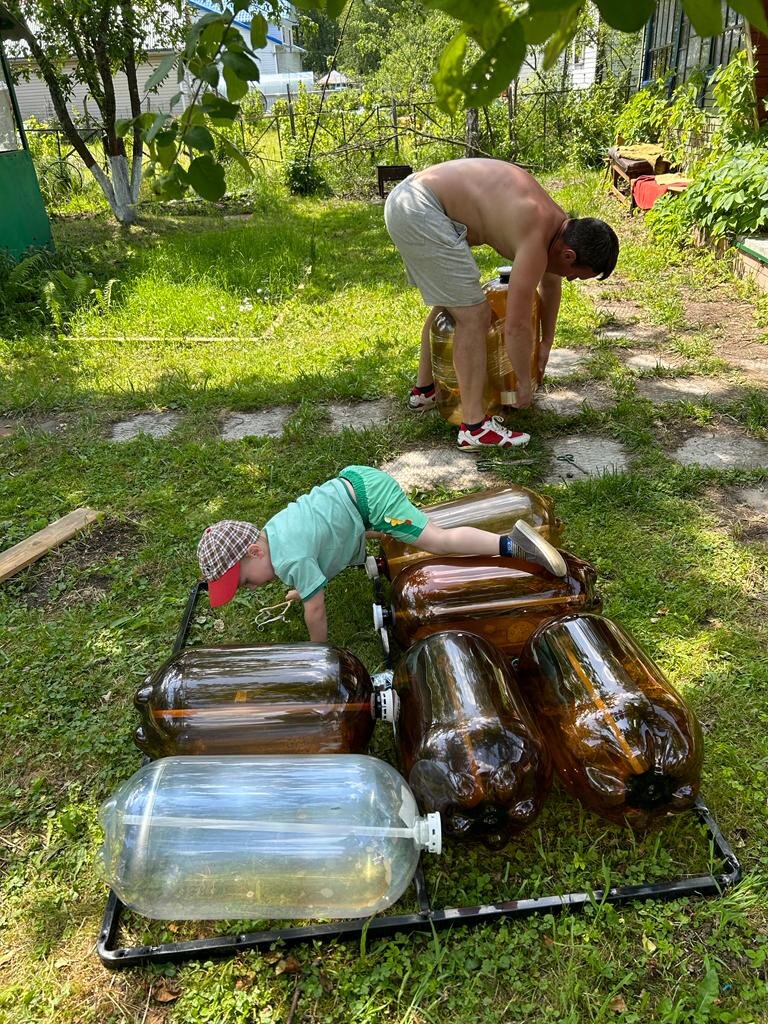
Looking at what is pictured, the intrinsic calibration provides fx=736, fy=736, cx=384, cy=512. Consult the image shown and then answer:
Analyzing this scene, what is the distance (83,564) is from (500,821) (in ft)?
7.48

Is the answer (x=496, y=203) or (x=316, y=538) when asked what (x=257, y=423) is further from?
(x=316, y=538)

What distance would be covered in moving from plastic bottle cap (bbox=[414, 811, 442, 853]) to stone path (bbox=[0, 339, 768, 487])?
6.96 feet

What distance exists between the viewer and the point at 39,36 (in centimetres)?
988

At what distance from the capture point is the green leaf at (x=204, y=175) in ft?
4.23

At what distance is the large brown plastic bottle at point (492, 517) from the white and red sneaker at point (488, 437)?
108 cm

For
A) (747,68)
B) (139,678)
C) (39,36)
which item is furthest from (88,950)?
(39,36)

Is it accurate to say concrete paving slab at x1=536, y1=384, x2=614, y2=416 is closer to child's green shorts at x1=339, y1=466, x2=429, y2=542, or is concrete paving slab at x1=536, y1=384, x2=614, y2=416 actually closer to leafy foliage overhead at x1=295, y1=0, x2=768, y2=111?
child's green shorts at x1=339, y1=466, x2=429, y2=542

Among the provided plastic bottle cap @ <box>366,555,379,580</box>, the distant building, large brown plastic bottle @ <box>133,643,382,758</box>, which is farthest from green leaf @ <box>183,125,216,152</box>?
the distant building

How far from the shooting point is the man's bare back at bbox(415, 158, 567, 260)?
3434mm

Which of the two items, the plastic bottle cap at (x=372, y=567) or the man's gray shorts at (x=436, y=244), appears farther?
the man's gray shorts at (x=436, y=244)

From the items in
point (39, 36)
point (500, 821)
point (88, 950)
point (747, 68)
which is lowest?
point (88, 950)

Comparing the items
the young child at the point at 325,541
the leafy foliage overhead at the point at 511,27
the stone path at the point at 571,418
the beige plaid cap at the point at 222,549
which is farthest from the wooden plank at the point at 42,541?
the leafy foliage overhead at the point at 511,27

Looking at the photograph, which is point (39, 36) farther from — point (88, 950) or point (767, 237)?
point (88, 950)

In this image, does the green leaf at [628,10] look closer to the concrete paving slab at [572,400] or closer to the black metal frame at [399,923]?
the black metal frame at [399,923]
